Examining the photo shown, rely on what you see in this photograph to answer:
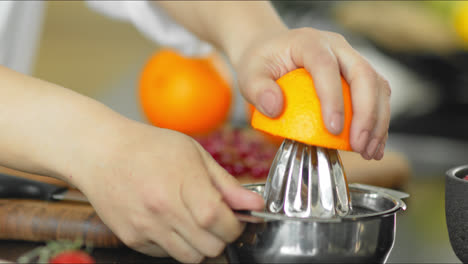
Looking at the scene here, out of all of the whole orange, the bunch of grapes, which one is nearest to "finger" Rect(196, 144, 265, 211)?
the bunch of grapes

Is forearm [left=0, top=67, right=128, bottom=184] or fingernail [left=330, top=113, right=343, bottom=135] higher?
fingernail [left=330, top=113, right=343, bottom=135]

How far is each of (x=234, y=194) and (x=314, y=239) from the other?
0.06 metres

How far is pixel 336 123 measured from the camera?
391mm

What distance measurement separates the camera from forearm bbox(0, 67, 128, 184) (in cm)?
40

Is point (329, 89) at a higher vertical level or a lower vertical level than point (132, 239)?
higher

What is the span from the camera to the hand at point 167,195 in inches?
14.0

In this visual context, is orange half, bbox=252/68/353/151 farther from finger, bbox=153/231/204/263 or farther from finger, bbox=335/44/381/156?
finger, bbox=153/231/204/263

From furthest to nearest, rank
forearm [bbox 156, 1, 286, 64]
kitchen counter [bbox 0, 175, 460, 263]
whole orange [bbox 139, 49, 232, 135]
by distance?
whole orange [bbox 139, 49, 232, 135]
forearm [bbox 156, 1, 286, 64]
kitchen counter [bbox 0, 175, 460, 263]

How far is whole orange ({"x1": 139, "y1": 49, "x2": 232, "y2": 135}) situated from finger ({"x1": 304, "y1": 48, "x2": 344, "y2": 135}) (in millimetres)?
733

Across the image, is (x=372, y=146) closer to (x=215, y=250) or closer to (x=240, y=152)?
(x=215, y=250)

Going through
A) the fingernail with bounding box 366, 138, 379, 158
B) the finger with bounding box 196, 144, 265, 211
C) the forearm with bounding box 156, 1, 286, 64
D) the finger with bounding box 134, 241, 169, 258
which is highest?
the forearm with bounding box 156, 1, 286, 64

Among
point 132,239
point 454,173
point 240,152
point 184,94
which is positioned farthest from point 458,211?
point 184,94

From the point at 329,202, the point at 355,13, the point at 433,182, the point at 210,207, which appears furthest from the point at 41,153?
the point at 355,13

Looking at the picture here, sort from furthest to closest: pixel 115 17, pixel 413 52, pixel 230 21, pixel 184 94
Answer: pixel 413 52 < pixel 184 94 < pixel 115 17 < pixel 230 21
